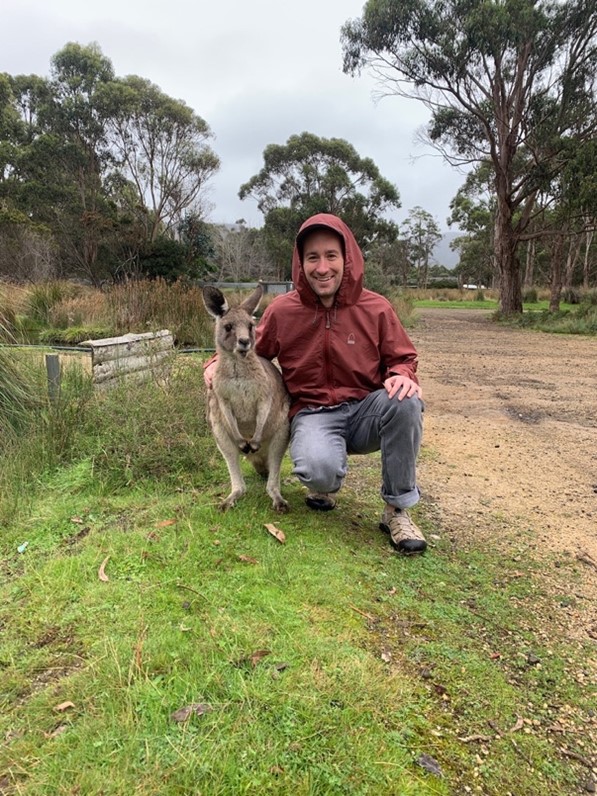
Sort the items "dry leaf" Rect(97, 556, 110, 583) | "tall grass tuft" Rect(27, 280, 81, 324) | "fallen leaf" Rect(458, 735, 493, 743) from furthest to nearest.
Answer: "tall grass tuft" Rect(27, 280, 81, 324) → "dry leaf" Rect(97, 556, 110, 583) → "fallen leaf" Rect(458, 735, 493, 743)

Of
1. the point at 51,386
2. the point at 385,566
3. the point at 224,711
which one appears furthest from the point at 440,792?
the point at 51,386

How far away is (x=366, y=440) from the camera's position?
2500mm

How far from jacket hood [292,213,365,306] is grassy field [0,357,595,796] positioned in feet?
3.48

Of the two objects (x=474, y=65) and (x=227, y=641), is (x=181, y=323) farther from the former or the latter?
(x=474, y=65)

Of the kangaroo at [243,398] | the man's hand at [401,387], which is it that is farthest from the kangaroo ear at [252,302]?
the man's hand at [401,387]

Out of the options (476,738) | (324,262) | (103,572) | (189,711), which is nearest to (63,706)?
(189,711)

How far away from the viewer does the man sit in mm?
2357

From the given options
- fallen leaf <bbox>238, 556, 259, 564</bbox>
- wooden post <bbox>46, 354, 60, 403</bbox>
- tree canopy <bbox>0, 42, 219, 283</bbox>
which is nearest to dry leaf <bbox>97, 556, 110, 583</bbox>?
fallen leaf <bbox>238, 556, 259, 564</bbox>

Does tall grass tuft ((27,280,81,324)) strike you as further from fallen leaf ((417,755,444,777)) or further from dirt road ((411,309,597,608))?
fallen leaf ((417,755,444,777))

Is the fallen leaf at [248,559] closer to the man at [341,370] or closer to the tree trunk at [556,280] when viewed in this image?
the man at [341,370]

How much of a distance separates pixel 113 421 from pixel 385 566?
2070 mm

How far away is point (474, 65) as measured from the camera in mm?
14258

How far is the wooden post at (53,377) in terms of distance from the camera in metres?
3.59

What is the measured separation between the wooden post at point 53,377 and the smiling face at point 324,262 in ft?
6.79
